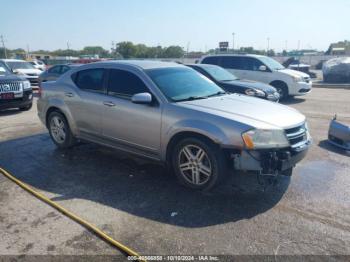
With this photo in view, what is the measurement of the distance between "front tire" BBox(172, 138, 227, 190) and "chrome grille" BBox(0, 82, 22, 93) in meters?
7.46

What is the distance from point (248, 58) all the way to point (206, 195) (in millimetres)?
10036

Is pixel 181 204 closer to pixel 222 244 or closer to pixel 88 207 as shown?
pixel 222 244

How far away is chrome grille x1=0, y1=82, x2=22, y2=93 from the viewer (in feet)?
30.7

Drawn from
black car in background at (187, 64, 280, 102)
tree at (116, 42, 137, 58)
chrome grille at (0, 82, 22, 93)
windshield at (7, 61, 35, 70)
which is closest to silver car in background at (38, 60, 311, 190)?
black car in background at (187, 64, 280, 102)

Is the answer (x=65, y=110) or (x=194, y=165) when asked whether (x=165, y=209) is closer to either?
(x=194, y=165)

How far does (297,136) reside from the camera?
4039mm

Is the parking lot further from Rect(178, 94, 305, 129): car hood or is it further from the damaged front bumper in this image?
Rect(178, 94, 305, 129): car hood

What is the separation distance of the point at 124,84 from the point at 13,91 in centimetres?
646

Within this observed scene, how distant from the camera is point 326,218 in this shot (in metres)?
3.50

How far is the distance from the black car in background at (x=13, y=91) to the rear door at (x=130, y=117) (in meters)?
6.02

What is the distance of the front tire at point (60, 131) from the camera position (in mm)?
5805

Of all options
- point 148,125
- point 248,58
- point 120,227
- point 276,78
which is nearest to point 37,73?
point 248,58

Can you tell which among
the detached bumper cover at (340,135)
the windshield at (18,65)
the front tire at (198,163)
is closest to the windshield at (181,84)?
the front tire at (198,163)

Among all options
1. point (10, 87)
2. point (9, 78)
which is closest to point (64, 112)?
point (10, 87)
